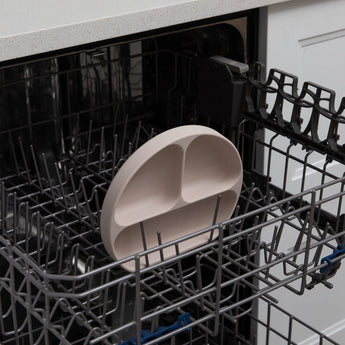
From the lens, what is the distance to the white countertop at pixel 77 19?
2.69 ft

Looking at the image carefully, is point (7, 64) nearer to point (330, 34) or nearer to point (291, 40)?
point (291, 40)

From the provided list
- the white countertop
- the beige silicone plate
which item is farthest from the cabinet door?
the beige silicone plate

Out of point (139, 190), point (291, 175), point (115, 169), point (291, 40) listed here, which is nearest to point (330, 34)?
point (291, 40)

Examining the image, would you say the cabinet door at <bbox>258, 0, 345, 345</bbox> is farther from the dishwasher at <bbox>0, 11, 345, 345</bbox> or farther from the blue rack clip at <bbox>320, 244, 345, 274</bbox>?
the blue rack clip at <bbox>320, 244, 345, 274</bbox>

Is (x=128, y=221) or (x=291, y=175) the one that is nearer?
(x=128, y=221)

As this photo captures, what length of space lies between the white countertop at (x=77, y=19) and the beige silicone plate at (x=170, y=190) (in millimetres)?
171

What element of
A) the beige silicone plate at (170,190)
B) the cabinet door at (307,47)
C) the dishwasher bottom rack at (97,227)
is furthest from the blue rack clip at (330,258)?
the cabinet door at (307,47)

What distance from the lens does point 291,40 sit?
3.54 feet

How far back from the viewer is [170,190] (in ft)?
2.73

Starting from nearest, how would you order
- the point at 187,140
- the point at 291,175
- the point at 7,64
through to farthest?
the point at 187,140 < the point at 7,64 < the point at 291,175

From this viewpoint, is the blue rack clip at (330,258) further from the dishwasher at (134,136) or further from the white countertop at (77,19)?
the white countertop at (77,19)

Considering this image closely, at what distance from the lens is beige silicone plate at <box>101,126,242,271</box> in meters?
0.77

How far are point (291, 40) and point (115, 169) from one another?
1.06ft

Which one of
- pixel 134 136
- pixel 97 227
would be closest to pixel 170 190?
pixel 97 227
